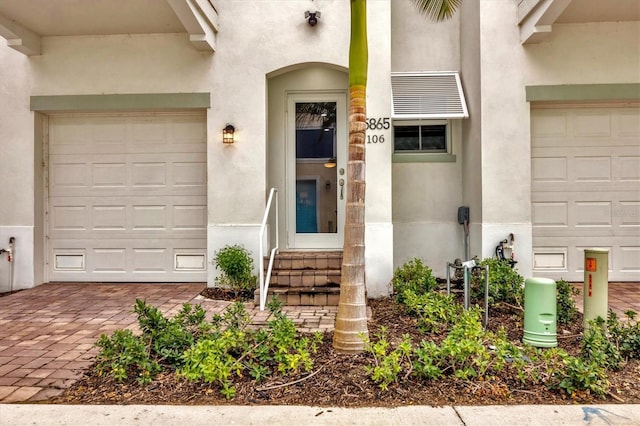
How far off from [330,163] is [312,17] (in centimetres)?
212

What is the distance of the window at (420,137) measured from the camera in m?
7.00

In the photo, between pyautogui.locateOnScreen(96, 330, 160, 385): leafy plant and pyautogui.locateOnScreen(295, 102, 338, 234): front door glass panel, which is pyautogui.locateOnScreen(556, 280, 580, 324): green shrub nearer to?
pyautogui.locateOnScreen(295, 102, 338, 234): front door glass panel

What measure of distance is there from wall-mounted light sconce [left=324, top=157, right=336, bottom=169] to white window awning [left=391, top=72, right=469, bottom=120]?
Result: 1133mm

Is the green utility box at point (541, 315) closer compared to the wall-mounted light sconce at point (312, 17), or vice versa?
the green utility box at point (541, 315)

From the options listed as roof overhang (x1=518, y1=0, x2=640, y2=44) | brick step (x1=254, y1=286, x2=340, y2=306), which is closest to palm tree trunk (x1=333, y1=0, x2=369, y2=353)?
brick step (x1=254, y1=286, x2=340, y2=306)

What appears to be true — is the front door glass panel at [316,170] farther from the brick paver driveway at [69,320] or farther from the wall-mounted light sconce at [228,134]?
the brick paver driveway at [69,320]

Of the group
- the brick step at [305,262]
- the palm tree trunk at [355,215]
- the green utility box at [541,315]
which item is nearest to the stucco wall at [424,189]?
the brick step at [305,262]

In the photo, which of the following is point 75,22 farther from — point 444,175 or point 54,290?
point 444,175

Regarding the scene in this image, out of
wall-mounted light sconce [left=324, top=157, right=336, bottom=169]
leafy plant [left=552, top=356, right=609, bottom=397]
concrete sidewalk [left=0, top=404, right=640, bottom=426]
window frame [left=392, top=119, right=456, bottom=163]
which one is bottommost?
concrete sidewalk [left=0, top=404, right=640, bottom=426]

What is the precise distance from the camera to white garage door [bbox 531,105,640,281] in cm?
649

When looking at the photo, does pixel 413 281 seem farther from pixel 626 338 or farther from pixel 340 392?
pixel 340 392

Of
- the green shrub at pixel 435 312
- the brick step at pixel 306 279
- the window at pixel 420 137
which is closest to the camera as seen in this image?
the green shrub at pixel 435 312

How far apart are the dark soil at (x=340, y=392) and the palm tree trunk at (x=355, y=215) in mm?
361

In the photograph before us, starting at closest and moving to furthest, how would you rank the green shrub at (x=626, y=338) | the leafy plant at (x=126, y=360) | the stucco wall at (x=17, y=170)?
the leafy plant at (x=126, y=360) → the green shrub at (x=626, y=338) → the stucco wall at (x=17, y=170)
